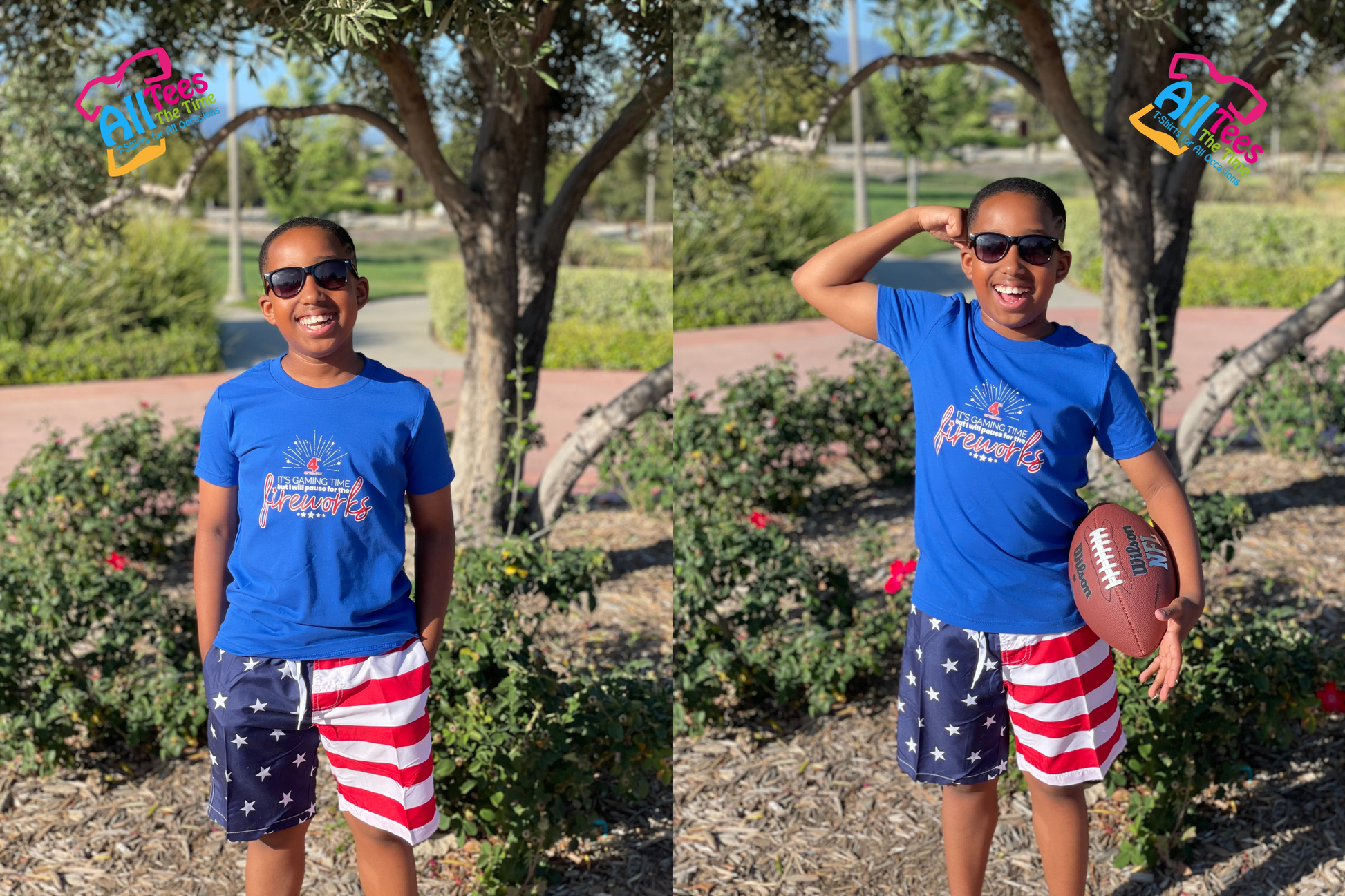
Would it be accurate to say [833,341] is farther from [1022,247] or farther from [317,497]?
[317,497]

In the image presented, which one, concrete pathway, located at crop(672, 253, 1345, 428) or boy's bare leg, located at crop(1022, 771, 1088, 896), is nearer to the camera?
boy's bare leg, located at crop(1022, 771, 1088, 896)

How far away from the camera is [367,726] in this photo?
211 cm

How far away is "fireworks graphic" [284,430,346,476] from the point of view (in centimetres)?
204

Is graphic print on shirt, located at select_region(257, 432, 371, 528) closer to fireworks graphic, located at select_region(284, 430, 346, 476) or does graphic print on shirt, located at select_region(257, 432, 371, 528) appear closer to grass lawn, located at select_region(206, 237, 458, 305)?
fireworks graphic, located at select_region(284, 430, 346, 476)

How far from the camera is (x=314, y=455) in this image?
204 centimetres

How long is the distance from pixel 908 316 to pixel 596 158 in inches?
93.8

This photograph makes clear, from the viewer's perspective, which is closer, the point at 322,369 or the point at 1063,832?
the point at 322,369

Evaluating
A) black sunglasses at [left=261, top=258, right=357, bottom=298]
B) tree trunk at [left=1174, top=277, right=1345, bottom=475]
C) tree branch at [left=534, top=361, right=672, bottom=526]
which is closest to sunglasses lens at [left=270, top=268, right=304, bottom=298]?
black sunglasses at [left=261, top=258, right=357, bottom=298]

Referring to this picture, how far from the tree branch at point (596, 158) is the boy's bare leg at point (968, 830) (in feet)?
8.14

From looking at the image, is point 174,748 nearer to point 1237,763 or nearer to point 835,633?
point 835,633

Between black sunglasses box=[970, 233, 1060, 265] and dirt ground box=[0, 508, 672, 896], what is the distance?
6.02 ft

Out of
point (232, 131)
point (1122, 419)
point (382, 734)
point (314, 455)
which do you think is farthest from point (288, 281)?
point (232, 131)

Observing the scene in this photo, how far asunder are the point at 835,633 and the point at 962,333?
1.77 metres

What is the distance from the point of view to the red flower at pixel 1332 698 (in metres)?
3.20
